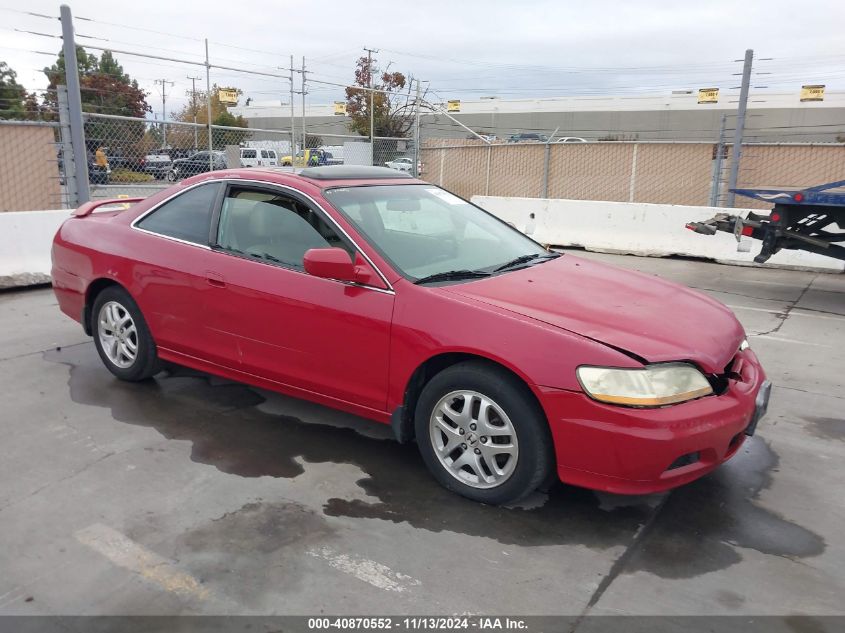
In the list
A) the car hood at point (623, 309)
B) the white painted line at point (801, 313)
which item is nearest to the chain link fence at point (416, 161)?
the car hood at point (623, 309)

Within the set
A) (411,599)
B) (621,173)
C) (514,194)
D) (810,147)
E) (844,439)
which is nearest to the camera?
(411,599)

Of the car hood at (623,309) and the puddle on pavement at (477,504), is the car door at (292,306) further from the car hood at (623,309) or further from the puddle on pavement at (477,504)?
the car hood at (623,309)

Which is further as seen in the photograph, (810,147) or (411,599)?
(810,147)

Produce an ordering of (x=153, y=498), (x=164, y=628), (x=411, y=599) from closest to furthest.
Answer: (x=164, y=628) < (x=411, y=599) < (x=153, y=498)

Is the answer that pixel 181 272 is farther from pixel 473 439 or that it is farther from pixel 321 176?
pixel 473 439

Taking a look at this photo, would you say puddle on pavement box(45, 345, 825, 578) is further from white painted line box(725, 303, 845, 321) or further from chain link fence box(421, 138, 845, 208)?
chain link fence box(421, 138, 845, 208)

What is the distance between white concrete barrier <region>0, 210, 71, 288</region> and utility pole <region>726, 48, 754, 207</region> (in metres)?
9.69

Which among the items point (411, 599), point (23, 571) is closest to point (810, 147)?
point (411, 599)

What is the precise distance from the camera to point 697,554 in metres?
3.09

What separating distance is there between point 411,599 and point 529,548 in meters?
0.64

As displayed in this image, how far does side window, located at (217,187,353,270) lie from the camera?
405 centimetres

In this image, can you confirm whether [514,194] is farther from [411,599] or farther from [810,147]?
[411,599]

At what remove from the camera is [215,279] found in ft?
14.1

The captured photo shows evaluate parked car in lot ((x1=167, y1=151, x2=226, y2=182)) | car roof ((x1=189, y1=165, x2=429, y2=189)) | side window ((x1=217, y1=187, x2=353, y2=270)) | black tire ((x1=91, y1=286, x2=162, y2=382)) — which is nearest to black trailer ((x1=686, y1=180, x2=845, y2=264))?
car roof ((x1=189, y1=165, x2=429, y2=189))
